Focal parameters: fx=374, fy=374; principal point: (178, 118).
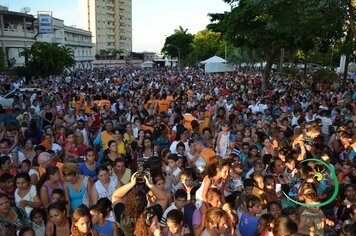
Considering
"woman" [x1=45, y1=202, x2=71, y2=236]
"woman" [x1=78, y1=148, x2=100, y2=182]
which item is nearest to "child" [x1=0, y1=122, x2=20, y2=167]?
"woman" [x1=78, y1=148, x2=100, y2=182]

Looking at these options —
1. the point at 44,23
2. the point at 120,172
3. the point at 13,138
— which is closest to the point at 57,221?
the point at 120,172

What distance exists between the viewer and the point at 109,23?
115 m

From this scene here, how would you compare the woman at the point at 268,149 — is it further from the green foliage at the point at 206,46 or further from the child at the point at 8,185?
the green foliage at the point at 206,46

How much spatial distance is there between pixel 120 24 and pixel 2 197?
387 ft

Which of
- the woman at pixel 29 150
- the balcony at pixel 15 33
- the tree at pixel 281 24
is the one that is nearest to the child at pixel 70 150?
the woman at pixel 29 150

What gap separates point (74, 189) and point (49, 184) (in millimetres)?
340

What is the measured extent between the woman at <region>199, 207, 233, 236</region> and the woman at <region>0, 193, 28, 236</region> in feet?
6.98

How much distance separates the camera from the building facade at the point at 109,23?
110 meters

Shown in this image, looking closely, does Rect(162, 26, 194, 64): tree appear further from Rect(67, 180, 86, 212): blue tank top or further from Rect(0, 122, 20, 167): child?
Rect(67, 180, 86, 212): blue tank top

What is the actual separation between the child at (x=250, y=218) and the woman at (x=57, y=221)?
6.66 feet

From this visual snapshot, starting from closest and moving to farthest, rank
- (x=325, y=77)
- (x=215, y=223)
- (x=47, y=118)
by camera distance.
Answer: (x=215, y=223) → (x=47, y=118) → (x=325, y=77)

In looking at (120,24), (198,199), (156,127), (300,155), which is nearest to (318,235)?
(198,199)

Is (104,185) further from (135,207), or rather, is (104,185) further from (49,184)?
(135,207)

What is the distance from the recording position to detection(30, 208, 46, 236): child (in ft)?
14.2
